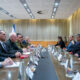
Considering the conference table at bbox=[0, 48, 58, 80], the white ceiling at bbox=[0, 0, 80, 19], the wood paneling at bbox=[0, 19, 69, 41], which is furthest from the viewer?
the wood paneling at bbox=[0, 19, 69, 41]

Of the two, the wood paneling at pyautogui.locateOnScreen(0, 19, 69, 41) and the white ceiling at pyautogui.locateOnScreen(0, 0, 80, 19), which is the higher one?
the white ceiling at pyautogui.locateOnScreen(0, 0, 80, 19)

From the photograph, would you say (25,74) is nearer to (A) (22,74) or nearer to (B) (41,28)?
(A) (22,74)

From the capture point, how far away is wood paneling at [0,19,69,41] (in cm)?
1262

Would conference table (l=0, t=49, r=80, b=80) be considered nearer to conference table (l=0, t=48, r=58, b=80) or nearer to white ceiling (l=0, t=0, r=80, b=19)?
conference table (l=0, t=48, r=58, b=80)

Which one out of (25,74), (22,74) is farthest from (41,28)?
(22,74)

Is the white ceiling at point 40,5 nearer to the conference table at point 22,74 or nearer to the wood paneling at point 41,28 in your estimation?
the wood paneling at point 41,28

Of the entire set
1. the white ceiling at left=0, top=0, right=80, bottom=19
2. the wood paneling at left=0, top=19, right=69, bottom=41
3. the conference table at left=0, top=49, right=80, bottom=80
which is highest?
the white ceiling at left=0, top=0, right=80, bottom=19

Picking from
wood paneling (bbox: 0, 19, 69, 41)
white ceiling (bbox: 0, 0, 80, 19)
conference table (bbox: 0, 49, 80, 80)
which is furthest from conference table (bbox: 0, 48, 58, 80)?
wood paneling (bbox: 0, 19, 69, 41)

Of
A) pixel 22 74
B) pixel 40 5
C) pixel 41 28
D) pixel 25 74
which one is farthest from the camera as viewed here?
pixel 41 28

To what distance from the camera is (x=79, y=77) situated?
102cm

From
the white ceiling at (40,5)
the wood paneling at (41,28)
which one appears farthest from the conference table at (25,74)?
the wood paneling at (41,28)

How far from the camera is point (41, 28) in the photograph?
12.7 m

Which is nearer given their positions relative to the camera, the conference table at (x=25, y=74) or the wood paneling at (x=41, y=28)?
the conference table at (x=25, y=74)

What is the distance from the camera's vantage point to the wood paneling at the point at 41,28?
1262 centimetres
